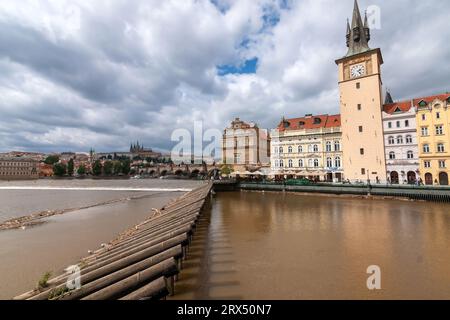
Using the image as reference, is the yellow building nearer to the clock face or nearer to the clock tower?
the clock tower

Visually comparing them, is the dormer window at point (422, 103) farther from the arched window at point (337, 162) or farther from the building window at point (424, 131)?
the arched window at point (337, 162)

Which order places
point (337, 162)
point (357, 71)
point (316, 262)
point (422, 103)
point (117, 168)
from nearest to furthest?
point (316, 262) → point (422, 103) → point (357, 71) → point (337, 162) → point (117, 168)

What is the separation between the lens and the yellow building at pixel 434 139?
31.0 meters

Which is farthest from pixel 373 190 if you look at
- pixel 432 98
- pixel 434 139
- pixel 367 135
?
pixel 432 98

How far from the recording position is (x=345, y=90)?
39.0m

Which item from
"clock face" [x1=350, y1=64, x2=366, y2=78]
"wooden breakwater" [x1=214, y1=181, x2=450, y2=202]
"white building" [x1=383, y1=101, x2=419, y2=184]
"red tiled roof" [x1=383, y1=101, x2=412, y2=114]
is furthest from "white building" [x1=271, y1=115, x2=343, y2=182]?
"clock face" [x1=350, y1=64, x2=366, y2=78]

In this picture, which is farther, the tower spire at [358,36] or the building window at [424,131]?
the tower spire at [358,36]

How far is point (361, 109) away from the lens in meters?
37.3

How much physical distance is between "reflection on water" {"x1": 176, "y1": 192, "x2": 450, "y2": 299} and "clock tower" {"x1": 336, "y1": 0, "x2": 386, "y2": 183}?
2572 centimetres

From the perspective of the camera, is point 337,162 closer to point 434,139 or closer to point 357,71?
point 434,139

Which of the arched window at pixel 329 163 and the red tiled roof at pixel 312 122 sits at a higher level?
the red tiled roof at pixel 312 122

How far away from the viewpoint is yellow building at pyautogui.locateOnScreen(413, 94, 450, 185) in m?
31.0

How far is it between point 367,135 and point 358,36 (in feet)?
55.1

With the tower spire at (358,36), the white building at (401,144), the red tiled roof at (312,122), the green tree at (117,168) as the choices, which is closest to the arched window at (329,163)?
the red tiled roof at (312,122)
